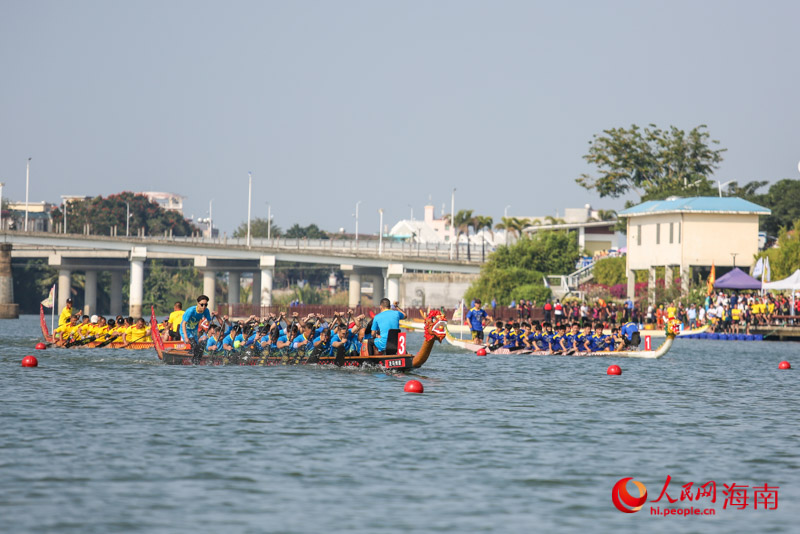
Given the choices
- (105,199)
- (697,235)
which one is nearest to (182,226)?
(105,199)

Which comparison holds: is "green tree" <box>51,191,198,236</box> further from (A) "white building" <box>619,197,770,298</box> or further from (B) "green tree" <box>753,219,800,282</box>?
(B) "green tree" <box>753,219,800,282</box>

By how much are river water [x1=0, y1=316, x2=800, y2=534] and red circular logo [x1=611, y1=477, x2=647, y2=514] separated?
0.14 metres

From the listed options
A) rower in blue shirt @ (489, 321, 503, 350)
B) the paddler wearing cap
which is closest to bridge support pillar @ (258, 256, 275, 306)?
the paddler wearing cap

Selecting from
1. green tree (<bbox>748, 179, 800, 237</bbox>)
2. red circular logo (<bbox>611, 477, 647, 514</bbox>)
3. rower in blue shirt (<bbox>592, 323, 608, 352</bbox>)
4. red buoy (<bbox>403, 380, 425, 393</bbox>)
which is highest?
green tree (<bbox>748, 179, 800, 237</bbox>)

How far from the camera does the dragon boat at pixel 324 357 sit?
102 ft

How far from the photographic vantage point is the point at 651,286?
7788 centimetres

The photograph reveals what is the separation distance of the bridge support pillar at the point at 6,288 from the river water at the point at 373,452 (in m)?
95.9

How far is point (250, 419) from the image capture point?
22656 millimetres

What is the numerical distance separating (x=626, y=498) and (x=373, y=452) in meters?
5.04

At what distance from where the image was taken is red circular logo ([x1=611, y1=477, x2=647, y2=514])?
1475cm

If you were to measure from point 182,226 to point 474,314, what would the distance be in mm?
139683

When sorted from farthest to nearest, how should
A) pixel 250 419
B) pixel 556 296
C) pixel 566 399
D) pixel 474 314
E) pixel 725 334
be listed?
pixel 556 296 < pixel 725 334 < pixel 474 314 < pixel 566 399 < pixel 250 419

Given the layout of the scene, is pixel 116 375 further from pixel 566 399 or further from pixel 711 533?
pixel 711 533

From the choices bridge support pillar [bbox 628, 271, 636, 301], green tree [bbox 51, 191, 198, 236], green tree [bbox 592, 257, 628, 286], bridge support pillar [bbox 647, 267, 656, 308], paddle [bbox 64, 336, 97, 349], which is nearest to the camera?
paddle [bbox 64, 336, 97, 349]
